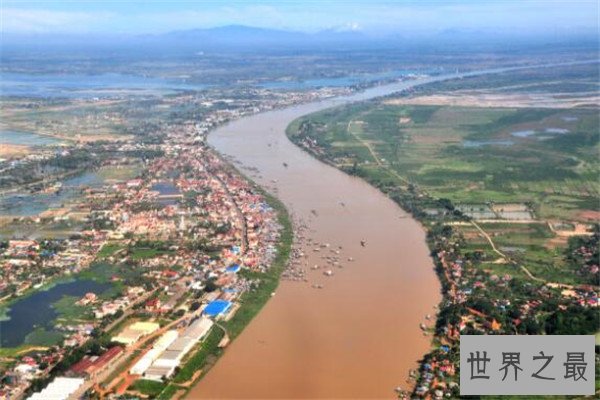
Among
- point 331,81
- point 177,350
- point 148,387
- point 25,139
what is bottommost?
point 148,387

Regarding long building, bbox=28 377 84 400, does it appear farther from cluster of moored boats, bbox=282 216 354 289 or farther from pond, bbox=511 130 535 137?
pond, bbox=511 130 535 137

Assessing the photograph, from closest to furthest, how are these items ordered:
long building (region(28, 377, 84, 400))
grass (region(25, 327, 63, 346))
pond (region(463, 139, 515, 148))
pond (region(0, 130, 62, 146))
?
long building (region(28, 377, 84, 400)) < grass (region(25, 327, 63, 346)) < pond (region(463, 139, 515, 148)) < pond (region(0, 130, 62, 146))

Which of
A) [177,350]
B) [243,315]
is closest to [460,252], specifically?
[243,315]

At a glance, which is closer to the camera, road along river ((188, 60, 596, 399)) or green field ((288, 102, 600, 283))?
road along river ((188, 60, 596, 399))

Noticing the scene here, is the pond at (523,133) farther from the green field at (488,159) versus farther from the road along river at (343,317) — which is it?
the road along river at (343,317)

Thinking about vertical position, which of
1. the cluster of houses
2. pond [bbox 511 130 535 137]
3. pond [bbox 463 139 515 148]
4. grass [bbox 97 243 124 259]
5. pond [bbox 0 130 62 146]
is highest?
pond [bbox 0 130 62 146]

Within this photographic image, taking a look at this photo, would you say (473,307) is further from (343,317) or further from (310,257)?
(310,257)

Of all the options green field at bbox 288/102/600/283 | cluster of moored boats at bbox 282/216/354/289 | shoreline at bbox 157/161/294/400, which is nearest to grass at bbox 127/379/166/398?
shoreline at bbox 157/161/294/400
